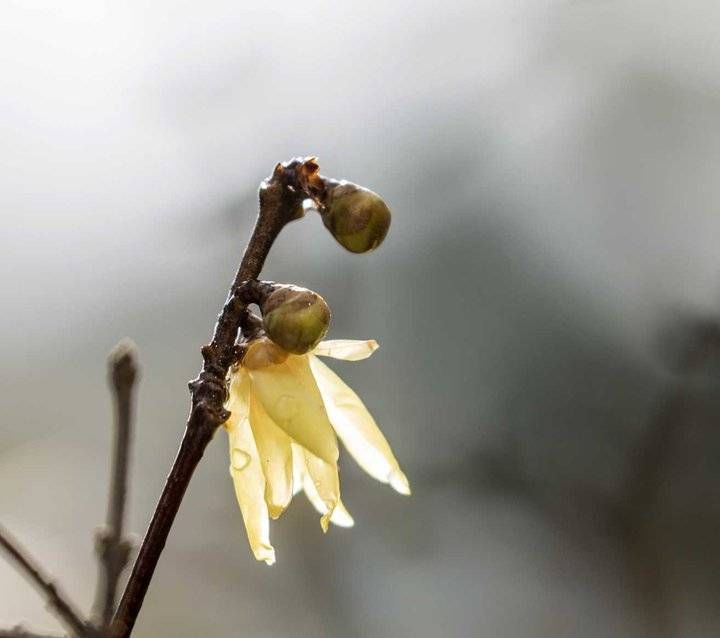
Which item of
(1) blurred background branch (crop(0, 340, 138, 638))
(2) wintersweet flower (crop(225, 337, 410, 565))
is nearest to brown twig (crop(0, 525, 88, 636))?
(1) blurred background branch (crop(0, 340, 138, 638))

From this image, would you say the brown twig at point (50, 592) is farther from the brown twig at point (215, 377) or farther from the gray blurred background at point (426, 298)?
the gray blurred background at point (426, 298)

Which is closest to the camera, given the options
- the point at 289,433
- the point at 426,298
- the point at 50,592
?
the point at 50,592

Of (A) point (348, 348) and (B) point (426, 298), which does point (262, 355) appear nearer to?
(A) point (348, 348)

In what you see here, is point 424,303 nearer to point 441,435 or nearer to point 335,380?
point 441,435

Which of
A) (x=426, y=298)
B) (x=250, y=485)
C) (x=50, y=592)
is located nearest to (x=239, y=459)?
(x=250, y=485)

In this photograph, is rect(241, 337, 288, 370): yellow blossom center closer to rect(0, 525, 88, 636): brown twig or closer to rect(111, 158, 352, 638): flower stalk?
rect(111, 158, 352, 638): flower stalk

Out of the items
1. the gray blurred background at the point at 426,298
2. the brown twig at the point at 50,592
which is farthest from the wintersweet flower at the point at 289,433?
the gray blurred background at the point at 426,298

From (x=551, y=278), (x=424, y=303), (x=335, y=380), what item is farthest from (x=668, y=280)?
(x=335, y=380)
